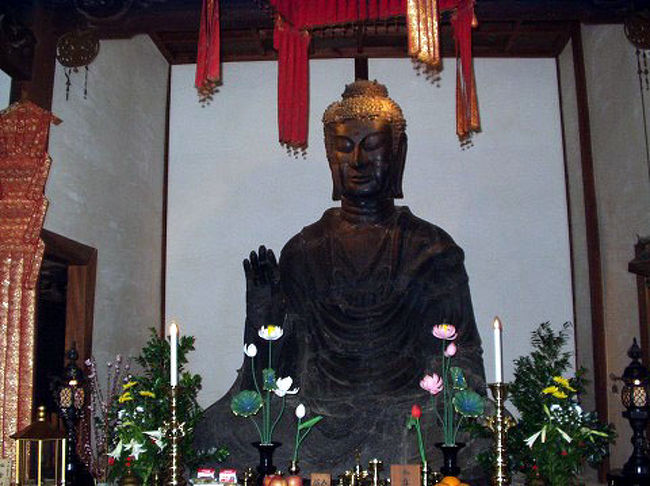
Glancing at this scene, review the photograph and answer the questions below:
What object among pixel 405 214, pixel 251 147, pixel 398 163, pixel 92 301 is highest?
pixel 251 147

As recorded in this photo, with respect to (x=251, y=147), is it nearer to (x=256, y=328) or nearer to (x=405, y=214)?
(x=405, y=214)

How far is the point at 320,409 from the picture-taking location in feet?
15.0

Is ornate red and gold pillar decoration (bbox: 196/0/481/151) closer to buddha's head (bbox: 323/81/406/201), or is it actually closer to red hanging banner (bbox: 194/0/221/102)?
red hanging banner (bbox: 194/0/221/102)

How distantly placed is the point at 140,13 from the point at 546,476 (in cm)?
346

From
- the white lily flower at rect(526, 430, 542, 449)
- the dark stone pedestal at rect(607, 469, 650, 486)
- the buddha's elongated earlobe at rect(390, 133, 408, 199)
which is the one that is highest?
the buddha's elongated earlobe at rect(390, 133, 408, 199)

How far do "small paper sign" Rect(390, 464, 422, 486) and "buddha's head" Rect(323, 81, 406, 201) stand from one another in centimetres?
257

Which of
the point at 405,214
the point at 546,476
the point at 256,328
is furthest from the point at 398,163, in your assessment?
the point at 546,476

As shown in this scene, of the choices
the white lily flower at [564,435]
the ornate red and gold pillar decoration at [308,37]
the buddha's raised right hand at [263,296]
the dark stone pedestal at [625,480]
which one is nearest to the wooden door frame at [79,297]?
the buddha's raised right hand at [263,296]

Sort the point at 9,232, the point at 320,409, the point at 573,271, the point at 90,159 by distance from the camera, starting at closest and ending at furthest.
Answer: the point at 9,232 < the point at 320,409 < the point at 90,159 < the point at 573,271

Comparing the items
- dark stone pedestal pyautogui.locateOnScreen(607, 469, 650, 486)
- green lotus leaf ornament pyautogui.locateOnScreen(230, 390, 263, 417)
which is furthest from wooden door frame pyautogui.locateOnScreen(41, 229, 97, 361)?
dark stone pedestal pyautogui.locateOnScreen(607, 469, 650, 486)

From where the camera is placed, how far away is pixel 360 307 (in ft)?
16.9

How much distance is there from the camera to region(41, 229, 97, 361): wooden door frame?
5055mm

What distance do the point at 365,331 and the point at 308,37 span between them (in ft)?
5.86

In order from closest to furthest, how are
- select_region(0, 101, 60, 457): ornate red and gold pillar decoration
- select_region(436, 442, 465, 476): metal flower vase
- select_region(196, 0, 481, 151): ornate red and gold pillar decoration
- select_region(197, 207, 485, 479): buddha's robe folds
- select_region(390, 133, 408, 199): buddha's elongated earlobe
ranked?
select_region(436, 442, 465, 476): metal flower vase
select_region(196, 0, 481, 151): ornate red and gold pillar decoration
select_region(0, 101, 60, 457): ornate red and gold pillar decoration
select_region(197, 207, 485, 479): buddha's robe folds
select_region(390, 133, 408, 199): buddha's elongated earlobe
